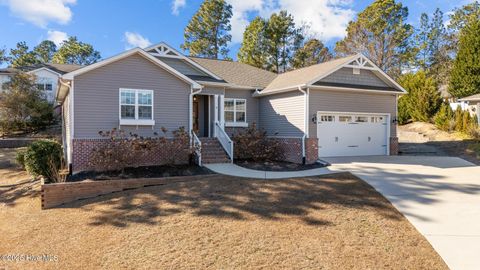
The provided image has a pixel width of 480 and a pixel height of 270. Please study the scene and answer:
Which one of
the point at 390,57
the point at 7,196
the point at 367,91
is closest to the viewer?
the point at 7,196

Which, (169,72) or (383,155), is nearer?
(169,72)

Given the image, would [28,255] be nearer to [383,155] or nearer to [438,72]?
[383,155]

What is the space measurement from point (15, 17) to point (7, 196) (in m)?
13.4

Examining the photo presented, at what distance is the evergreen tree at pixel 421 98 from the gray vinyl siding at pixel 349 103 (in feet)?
25.6

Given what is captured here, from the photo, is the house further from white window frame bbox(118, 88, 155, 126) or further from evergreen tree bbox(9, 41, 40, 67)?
evergreen tree bbox(9, 41, 40, 67)

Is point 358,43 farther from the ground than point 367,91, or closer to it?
farther from the ground

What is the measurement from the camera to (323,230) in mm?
6207

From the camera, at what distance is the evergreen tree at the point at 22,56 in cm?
5400

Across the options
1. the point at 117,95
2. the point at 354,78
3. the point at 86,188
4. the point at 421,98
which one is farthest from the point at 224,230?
the point at 421,98

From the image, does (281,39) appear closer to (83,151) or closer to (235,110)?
(235,110)

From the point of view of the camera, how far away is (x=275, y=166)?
1314 cm

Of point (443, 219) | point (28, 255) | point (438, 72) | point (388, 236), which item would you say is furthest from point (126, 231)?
point (438, 72)

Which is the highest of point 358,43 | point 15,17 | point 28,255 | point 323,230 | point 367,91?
point 358,43

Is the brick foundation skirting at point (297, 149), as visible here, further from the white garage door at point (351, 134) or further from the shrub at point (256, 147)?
the white garage door at point (351, 134)
